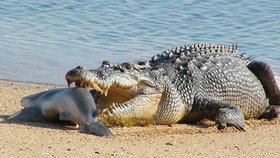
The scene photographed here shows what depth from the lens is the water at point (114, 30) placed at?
1374 centimetres

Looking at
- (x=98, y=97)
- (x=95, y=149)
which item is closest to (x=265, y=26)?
(x=98, y=97)

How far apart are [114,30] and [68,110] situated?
6806 mm

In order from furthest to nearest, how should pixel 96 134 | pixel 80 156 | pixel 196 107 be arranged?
pixel 196 107 < pixel 96 134 < pixel 80 156

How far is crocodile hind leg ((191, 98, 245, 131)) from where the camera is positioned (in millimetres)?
10117

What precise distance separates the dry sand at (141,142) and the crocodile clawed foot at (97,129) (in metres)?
0.09

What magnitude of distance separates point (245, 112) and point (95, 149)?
10.8 feet

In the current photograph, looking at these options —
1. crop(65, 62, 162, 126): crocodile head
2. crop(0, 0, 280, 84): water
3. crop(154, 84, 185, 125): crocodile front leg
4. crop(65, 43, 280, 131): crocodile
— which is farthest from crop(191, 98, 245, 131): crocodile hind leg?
crop(0, 0, 280, 84): water

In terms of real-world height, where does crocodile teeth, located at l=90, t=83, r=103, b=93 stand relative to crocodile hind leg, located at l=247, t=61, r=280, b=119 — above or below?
above

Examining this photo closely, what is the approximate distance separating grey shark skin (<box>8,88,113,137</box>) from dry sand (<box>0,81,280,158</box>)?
0.11 metres

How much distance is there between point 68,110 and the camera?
9344 mm

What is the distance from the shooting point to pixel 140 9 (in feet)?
61.9

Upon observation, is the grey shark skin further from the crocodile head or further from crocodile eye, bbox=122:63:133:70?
crocodile eye, bbox=122:63:133:70

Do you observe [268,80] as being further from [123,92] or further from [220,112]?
[123,92]

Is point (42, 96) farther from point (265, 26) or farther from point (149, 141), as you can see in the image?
point (265, 26)
